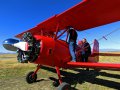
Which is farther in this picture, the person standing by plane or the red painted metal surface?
the person standing by plane

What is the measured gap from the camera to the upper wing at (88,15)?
6.33m

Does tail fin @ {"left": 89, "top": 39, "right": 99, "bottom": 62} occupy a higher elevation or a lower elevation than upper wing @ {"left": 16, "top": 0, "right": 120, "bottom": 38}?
lower

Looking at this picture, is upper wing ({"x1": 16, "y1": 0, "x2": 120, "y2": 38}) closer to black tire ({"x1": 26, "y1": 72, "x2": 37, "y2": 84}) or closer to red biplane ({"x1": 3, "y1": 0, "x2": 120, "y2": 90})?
red biplane ({"x1": 3, "y1": 0, "x2": 120, "y2": 90})

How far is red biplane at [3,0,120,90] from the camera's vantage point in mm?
6562

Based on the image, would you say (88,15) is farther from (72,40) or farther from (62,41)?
(62,41)

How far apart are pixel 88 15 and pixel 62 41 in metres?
1.62

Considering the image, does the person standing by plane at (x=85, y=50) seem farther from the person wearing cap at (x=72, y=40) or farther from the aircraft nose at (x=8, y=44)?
the aircraft nose at (x=8, y=44)

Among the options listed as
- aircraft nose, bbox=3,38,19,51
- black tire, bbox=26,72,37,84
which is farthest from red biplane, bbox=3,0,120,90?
aircraft nose, bbox=3,38,19,51

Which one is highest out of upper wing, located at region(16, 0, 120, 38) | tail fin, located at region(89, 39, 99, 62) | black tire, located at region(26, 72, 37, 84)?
upper wing, located at region(16, 0, 120, 38)

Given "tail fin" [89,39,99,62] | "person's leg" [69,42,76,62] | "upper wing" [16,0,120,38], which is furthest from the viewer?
"tail fin" [89,39,99,62]

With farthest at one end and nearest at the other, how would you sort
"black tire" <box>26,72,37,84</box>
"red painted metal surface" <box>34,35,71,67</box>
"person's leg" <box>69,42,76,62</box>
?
"black tire" <box>26,72,37,84</box> → "person's leg" <box>69,42,76,62</box> → "red painted metal surface" <box>34,35,71,67</box>

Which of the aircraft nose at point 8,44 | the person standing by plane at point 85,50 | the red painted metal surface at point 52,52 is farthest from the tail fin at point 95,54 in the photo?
the aircraft nose at point 8,44

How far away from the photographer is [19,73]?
1055 centimetres

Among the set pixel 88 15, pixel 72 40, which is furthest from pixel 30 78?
pixel 88 15
